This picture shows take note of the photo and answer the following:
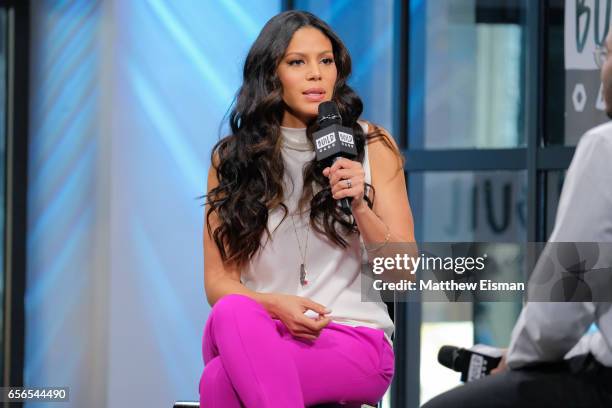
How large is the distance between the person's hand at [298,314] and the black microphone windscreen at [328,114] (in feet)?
1.32

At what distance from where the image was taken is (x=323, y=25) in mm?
2455

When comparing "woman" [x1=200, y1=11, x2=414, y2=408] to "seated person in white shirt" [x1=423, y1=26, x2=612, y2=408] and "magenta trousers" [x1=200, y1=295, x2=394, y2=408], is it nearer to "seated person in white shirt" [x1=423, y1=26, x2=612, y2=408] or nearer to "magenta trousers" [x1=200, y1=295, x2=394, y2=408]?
"magenta trousers" [x1=200, y1=295, x2=394, y2=408]

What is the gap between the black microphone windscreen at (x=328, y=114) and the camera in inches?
86.3

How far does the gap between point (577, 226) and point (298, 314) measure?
3.12 ft

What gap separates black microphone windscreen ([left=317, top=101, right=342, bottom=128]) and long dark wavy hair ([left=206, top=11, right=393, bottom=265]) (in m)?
0.17

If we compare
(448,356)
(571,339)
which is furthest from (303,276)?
(571,339)

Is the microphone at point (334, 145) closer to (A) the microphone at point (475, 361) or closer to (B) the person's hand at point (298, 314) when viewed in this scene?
(B) the person's hand at point (298, 314)

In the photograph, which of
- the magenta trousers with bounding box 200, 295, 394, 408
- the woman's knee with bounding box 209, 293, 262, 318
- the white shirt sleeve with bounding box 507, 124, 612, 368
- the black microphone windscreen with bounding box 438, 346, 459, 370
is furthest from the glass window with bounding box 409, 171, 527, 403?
the white shirt sleeve with bounding box 507, 124, 612, 368

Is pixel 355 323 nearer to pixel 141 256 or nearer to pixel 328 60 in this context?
pixel 328 60

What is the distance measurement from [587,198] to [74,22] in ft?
11.3

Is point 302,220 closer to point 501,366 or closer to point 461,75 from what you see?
point 501,366

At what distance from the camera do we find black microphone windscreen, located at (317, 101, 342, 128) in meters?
2.19

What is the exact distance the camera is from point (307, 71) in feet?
7.87

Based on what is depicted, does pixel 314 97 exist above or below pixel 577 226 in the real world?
above
